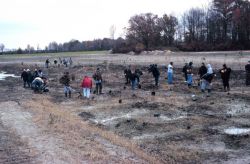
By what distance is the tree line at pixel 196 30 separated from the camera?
77375 millimetres

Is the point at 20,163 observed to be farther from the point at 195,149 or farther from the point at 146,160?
the point at 195,149

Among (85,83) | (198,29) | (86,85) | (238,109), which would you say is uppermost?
(198,29)

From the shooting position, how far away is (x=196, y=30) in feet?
336

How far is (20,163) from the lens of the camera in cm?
1179

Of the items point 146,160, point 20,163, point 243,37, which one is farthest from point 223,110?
point 243,37

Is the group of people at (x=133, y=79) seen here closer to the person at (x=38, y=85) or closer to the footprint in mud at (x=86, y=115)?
the person at (x=38, y=85)

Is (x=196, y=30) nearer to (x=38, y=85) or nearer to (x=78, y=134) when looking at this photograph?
(x=38, y=85)

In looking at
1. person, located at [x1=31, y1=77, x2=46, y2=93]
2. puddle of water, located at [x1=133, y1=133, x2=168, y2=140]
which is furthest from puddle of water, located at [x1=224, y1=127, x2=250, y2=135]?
person, located at [x1=31, y1=77, x2=46, y2=93]

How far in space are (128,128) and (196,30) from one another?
3482 inches

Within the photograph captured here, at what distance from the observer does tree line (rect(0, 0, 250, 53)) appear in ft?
254

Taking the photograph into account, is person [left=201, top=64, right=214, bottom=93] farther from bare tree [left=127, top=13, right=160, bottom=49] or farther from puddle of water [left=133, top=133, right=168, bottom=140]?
bare tree [left=127, top=13, right=160, bottom=49]

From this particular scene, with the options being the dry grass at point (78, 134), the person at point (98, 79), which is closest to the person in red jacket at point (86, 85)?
the person at point (98, 79)

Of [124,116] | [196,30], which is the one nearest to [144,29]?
[196,30]

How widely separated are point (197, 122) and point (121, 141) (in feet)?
13.3
